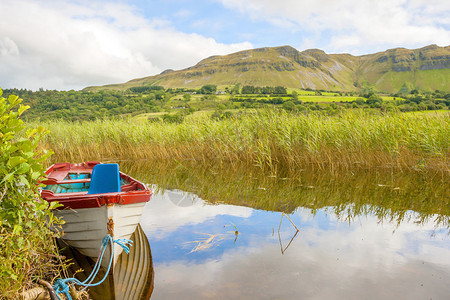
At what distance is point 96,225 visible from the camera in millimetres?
5078

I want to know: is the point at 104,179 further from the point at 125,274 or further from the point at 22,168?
the point at 22,168

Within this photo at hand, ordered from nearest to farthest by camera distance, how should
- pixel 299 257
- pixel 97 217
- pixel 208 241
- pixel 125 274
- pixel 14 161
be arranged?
pixel 14 161, pixel 97 217, pixel 125 274, pixel 299 257, pixel 208 241

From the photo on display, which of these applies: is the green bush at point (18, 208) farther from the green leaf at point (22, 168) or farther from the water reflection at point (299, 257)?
the water reflection at point (299, 257)

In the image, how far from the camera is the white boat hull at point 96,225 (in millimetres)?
5004

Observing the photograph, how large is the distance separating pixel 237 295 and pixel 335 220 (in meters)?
4.17

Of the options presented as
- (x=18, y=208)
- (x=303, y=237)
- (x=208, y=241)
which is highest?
(x=18, y=208)

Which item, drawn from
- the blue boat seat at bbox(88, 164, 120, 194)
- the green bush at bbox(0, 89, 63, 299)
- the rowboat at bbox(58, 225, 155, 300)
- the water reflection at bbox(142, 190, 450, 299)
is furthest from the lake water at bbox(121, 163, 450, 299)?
the green bush at bbox(0, 89, 63, 299)

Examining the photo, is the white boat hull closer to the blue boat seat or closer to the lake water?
the lake water

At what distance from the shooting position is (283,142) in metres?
13.0

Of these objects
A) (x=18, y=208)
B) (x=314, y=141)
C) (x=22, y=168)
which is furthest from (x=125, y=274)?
(x=314, y=141)

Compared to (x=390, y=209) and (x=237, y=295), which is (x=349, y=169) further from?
(x=237, y=295)

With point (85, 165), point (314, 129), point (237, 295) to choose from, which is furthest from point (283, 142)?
point (237, 295)

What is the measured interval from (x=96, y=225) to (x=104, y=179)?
1.59 m

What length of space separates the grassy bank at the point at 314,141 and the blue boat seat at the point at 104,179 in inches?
287
